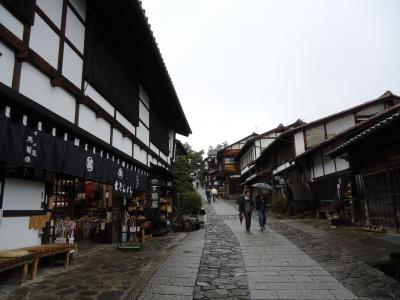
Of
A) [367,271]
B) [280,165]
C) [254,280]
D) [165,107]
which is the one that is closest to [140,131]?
[165,107]

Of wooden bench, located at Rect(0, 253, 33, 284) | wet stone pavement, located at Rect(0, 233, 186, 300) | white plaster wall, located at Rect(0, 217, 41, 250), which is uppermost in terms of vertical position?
white plaster wall, located at Rect(0, 217, 41, 250)

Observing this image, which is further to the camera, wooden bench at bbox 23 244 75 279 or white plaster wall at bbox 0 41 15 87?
wooden bench at bbox 23 244 75 279

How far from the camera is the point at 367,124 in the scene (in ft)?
52.4

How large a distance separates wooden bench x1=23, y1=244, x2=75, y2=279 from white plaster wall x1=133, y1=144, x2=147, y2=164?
222 inches

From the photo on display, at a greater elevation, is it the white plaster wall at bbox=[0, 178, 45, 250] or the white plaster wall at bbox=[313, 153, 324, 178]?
the white plaster wall at bbox=[313, 153, 324, 178]

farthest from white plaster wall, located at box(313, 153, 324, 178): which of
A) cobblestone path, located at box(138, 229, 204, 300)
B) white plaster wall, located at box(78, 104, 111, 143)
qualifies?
white plaster wall, located at box(78, 104, 111, 143)

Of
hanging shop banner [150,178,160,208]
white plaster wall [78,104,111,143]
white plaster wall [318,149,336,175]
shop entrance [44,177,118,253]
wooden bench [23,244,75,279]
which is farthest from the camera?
white plaster wall [318,149,336,175]

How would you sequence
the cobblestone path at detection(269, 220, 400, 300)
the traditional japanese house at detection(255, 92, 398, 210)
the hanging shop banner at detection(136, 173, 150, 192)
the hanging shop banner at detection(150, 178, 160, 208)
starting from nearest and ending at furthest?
the cobblestone path at detection(269, 220, 400, 300) → the hanging shop banner at detection(136, 173, 150, 192) → the hanging shop banner at detection(150, 178, 160, 208) → the traditional japanese house at detection(255, 92, 398, 210)

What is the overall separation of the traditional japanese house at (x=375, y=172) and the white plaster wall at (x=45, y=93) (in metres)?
9.16

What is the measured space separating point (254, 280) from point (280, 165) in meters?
23.2

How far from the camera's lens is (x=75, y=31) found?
7926mm

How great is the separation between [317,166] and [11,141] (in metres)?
19.6

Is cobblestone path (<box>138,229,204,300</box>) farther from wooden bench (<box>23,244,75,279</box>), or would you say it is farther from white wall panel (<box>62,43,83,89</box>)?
white wall panel (<box>62,43,83,89</box>)

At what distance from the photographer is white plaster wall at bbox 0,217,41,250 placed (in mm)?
5902
